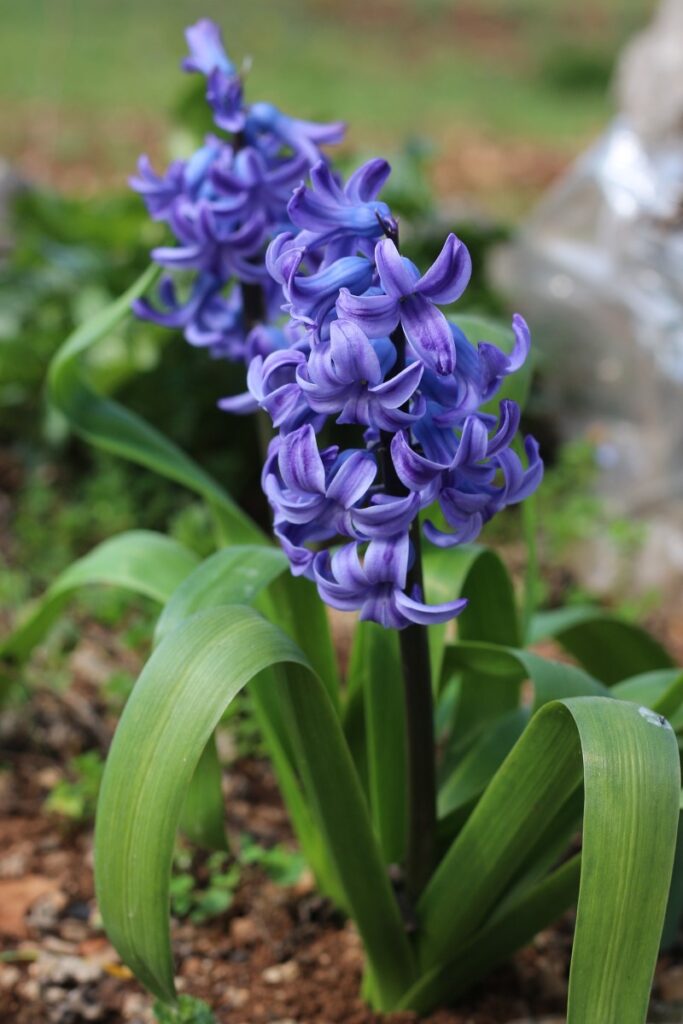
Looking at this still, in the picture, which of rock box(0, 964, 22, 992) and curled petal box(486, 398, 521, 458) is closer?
curled petal box(486, 398, 521, 458)

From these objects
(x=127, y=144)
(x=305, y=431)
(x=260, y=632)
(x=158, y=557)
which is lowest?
(x=127, y=144)

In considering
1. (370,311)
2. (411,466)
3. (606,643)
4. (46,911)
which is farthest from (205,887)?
(370,311)

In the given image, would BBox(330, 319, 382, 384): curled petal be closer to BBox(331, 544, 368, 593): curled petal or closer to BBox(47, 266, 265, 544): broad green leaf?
BBox(331, 544, 368, 593): curled petal

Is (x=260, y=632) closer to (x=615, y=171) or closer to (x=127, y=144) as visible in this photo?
(x=615, y=171)

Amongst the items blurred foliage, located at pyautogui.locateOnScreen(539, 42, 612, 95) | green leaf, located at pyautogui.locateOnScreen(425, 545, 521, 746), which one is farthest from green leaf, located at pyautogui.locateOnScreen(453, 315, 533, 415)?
blurred foliage, located at pyautogui.locateOnScreen(539, 42, 612, 95)

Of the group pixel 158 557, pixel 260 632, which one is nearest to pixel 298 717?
pixel 260 632
